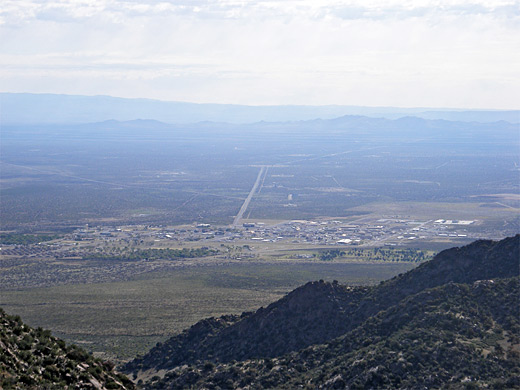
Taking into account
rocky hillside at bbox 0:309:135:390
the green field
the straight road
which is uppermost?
rocky hillside at bbox 0:309:135:390

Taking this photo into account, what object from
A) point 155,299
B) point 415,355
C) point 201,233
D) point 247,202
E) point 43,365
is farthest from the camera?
point 247,202

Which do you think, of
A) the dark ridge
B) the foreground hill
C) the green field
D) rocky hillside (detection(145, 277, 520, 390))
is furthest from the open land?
rocky hillside (detection(145, 277, 520, 390))

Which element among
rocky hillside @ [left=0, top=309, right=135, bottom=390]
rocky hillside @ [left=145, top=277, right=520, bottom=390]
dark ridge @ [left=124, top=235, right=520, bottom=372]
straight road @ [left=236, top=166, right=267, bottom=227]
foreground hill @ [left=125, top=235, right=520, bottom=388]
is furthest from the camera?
straight road @ [left=236, top=166, right=267, bottom=227]

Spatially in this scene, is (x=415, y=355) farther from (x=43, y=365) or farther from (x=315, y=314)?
(x=43, y=365)

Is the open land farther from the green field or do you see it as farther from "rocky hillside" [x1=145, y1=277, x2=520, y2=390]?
"rocky hillside" [x1=145, y1=277, x2=520, y2=390]

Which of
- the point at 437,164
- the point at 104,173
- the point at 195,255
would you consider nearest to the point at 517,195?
the point at 437,164

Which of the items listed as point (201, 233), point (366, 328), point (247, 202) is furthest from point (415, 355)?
point (247, 202)
